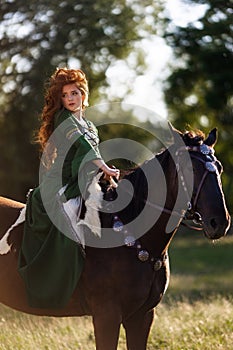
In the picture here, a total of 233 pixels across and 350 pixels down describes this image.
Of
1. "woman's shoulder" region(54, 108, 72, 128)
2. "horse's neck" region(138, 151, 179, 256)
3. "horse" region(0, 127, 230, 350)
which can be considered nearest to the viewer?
"horse" region(0, 127, 230, 350)

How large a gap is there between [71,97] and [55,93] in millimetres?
157

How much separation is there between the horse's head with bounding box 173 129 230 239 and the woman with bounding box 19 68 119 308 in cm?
59

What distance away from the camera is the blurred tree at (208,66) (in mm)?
25047

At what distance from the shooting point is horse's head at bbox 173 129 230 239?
5277 millimetres

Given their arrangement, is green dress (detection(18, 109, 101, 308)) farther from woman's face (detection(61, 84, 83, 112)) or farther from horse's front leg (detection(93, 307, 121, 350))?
horse's front leg (detection(93, 307, 121, 350))

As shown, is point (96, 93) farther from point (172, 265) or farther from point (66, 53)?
point (172, 265)

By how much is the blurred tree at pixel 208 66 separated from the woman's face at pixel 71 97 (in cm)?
1884

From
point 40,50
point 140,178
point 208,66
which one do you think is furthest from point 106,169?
point 208,66

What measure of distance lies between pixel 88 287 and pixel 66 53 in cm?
1917

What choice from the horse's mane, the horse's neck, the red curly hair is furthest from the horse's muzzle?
the red curly hair

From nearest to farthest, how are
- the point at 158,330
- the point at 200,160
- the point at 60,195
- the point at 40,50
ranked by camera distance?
the point at 200,160, the point at 60,195, the point at 158,330, the point at 40,50

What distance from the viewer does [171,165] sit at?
221 inches

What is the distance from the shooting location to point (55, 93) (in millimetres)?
6035

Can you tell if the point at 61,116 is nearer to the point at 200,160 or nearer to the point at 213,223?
the point at 200,160
